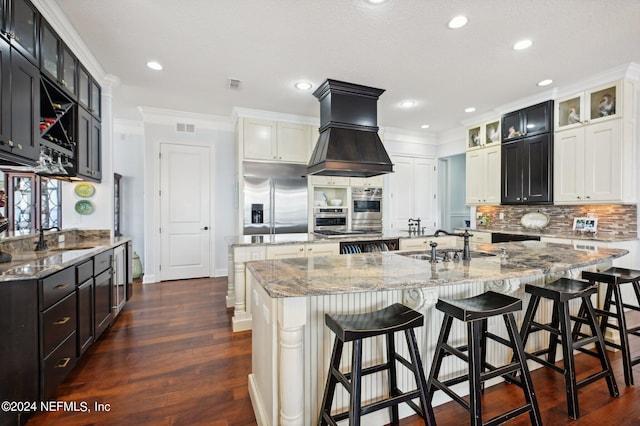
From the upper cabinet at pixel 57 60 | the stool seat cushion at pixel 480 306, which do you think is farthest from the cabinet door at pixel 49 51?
the stool seat cushion at pixel 480 306

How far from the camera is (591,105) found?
3773 millimetres

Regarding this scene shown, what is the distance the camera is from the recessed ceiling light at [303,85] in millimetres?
3734

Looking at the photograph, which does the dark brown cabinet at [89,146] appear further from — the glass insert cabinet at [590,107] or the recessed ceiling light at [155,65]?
the glass insert cabinet at [590,107]

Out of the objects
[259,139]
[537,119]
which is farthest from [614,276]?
[259,139]

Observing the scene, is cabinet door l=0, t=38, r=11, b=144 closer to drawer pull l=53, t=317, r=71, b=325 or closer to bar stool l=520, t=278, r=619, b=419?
drawer pull l=53, t=317, r=71, b=325

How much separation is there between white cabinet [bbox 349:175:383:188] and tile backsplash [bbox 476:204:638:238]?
1.94m

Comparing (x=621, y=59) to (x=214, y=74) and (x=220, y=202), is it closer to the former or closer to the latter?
(x=214, y=74)

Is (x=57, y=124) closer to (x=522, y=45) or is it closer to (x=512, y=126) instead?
(x=522, y=45)

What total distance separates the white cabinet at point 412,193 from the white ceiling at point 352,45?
211cm

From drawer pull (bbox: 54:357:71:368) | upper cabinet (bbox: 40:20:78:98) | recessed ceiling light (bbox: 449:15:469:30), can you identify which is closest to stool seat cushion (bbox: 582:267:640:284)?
recessed ceiling light (bbox: 449:15:469:30)

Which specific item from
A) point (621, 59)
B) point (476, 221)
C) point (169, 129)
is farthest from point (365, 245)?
point (169, 129)

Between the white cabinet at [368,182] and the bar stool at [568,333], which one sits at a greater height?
the white cabinet at [368,182]

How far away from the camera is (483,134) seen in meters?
5.17

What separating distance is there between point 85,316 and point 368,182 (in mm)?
4365
